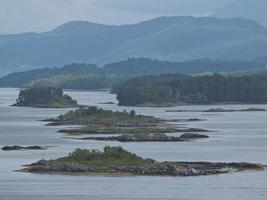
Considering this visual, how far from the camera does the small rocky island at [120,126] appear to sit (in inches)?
3524

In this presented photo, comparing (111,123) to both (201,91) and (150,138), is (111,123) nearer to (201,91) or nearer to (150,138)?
(150,138)

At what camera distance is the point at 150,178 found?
57.7 metres

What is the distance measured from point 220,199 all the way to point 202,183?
20.2 feet

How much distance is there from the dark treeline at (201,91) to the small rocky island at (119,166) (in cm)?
10927

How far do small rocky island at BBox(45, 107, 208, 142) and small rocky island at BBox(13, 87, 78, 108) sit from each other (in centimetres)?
4497

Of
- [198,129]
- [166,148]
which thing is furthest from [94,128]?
[166,148]

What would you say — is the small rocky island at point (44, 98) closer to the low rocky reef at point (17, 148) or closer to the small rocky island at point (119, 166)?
the low rocky reef at point (17, 148)

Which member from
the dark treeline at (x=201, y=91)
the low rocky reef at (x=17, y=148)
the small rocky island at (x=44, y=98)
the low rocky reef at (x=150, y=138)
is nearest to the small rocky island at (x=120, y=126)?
the low rocky reef at (x=150, y=138)

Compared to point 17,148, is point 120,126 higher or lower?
higher

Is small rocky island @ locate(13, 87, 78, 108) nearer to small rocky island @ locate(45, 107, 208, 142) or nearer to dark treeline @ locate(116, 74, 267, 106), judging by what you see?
dark treeline @ locate(116, 74, 267, 106)

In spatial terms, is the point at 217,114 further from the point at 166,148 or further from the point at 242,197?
the point at 242,197

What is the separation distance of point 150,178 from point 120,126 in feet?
160

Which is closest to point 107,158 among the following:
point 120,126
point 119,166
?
point 119,166

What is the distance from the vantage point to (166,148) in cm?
8031
